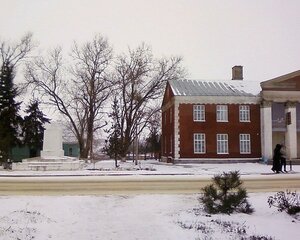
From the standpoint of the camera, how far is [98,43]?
5391 cm

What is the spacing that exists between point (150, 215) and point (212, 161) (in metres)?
32.0

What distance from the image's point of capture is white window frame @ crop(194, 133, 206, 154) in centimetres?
4243

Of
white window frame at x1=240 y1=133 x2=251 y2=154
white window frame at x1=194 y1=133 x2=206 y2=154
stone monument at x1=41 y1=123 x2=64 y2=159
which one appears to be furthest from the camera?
white window frame at x1=240 y1=133 x2=251 y2=154

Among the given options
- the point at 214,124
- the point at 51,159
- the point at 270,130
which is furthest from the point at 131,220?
the point at 270,130

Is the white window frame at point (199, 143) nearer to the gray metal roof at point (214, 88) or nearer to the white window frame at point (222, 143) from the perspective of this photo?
the white window frame at point (222, 143)

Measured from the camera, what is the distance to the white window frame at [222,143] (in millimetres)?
42844

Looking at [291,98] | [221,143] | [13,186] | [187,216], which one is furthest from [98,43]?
[187,216]

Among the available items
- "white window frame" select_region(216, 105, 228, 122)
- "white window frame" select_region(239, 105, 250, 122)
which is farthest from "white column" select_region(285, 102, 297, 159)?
"white window frame" select_region(216, 105, 228, 122)

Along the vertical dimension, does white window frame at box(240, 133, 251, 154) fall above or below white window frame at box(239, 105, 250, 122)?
below

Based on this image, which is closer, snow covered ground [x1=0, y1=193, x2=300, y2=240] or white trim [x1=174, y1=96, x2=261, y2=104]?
snow covered ground [x1=0, y1=193, x2=300, y2=240]

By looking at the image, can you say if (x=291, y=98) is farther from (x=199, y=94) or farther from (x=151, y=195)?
(x=151, y=195)

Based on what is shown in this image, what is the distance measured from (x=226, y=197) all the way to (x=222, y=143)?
32233 millimetres

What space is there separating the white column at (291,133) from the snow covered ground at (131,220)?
31597 mm

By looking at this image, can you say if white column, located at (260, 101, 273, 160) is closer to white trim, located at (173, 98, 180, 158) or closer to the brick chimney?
white trim, located at (173, 98, 180, 158)
